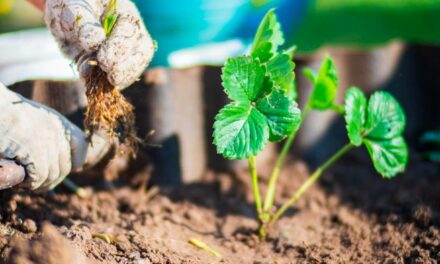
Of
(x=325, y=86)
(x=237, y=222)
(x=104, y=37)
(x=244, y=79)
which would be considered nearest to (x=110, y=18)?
(x=104, y=37)

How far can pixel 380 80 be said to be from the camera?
2010 millimetres

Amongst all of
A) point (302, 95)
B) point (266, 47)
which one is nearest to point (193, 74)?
point (302, 95)

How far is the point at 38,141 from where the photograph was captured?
4.03ft

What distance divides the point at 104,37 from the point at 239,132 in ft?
1.08

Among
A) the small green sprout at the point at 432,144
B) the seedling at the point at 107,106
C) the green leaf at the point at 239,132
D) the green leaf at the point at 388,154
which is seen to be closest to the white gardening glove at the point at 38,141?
the seedling at the point at 107,106

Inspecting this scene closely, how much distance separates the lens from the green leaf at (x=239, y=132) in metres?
1.23

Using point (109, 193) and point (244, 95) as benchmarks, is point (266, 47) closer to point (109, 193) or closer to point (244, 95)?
point (244, 95)

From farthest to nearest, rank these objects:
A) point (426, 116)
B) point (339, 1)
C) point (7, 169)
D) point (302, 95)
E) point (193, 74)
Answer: point (339, 1) → point (426, 116) → point (302, 95) → point (193, 74) → point (7, 169)

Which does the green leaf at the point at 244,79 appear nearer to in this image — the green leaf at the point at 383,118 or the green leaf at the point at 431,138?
the green leaf at the point at 383,118

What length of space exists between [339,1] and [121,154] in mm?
1772

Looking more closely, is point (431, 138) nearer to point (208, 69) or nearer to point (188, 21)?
point (208, 69)

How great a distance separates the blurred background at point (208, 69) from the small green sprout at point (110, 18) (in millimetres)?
445

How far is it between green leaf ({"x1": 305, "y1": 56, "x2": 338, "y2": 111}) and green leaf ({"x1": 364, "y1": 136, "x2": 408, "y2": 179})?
0.14 m

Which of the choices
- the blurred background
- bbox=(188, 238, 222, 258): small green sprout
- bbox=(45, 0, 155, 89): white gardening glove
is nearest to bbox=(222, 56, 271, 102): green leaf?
bbox=(45, 0, 155, 89): white gardening glove
